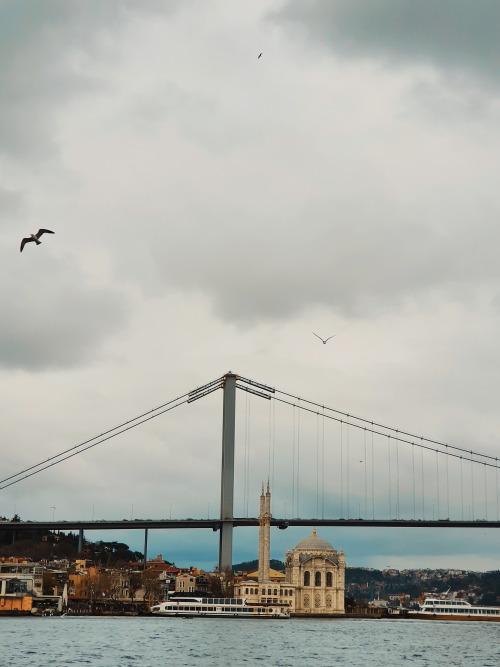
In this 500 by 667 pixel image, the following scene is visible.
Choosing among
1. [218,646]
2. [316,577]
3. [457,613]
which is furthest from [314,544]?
[218,646]

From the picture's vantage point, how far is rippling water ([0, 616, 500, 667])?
128 ft

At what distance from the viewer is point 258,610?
3356 inches

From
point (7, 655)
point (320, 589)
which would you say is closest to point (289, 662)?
point (7, 655)

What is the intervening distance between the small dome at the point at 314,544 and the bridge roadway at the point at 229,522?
107 feet

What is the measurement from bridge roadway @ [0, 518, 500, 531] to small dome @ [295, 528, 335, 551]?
3261cm

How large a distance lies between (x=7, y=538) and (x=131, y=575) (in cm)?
2013

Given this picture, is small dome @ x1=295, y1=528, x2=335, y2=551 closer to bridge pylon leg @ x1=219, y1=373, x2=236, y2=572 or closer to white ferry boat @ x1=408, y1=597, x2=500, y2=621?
white ferry boat @ x1=408, y1=597, x2=500, y2=621

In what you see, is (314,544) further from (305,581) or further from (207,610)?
(207,610)

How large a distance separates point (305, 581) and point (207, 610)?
3503 centimetres

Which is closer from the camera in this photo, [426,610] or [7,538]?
[426,610]

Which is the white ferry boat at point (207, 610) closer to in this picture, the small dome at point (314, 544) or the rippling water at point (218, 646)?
the rippling water at point (218, 646)

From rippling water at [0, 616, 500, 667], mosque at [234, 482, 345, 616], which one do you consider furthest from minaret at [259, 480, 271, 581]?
rippling water at [0, 616, 500, 667]

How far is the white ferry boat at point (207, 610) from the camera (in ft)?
264

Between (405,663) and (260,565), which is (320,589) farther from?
(405,663)
